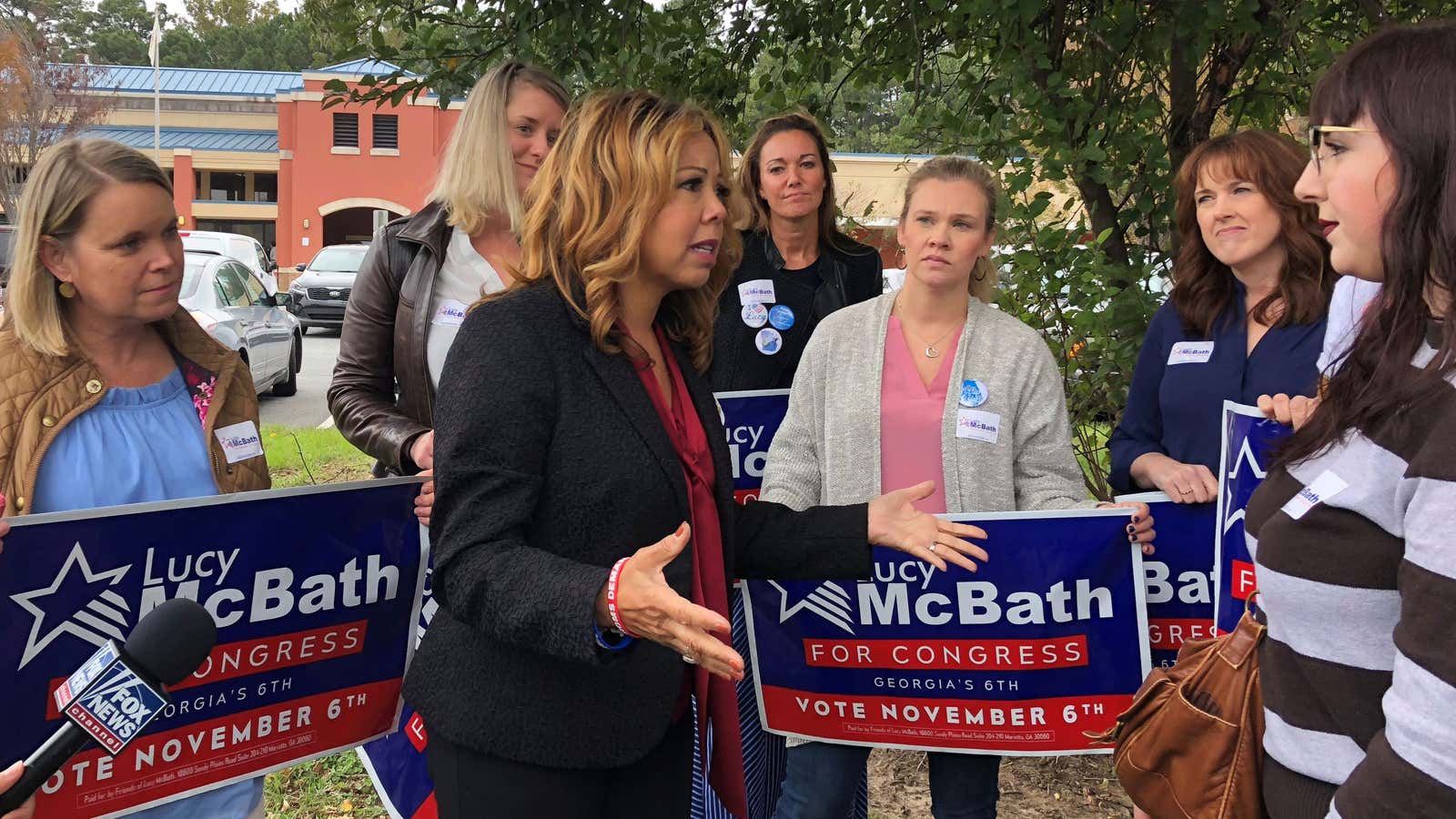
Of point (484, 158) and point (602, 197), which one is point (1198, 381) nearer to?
point (602, 197)

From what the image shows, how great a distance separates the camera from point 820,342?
135 inches

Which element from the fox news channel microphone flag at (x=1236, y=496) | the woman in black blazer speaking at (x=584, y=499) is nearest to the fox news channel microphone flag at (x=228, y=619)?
the woman in black blazer speaking at (x=584, y=499)

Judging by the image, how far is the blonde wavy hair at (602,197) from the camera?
2.10m

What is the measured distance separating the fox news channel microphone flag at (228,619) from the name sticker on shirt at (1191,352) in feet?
7.01

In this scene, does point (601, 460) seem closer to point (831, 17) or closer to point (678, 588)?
point (678, 588)

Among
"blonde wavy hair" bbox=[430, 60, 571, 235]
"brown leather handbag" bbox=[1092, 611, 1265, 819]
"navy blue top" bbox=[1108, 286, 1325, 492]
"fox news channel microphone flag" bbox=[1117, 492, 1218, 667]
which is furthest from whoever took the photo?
"blonde wavy hair" bbox=[430, 60, 571, 235]

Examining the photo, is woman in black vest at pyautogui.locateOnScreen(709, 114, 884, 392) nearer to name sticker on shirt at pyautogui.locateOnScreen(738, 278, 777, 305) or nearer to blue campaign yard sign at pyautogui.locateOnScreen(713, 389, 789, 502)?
name sticker on shirt at pyautogui.locateOnScreen(738, 278, 777, 305)

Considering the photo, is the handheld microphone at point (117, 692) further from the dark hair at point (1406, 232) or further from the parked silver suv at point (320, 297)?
the parked silver suv at point (320, 297)

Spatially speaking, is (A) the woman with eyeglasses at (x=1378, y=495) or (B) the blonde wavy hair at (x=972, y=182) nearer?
(A) the woman with eyeglasses at (x=1378, y=495)

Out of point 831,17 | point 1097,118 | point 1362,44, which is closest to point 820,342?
point 1362,44

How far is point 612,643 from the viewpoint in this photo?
1.82 meters

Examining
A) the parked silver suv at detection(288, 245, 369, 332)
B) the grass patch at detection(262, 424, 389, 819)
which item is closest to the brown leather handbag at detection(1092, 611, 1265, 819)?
the grass patch at detection(262, 424, 389, 819)

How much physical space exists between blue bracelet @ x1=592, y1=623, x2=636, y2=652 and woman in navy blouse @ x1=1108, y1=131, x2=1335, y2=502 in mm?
1875

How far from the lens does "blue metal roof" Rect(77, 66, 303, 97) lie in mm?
53062
